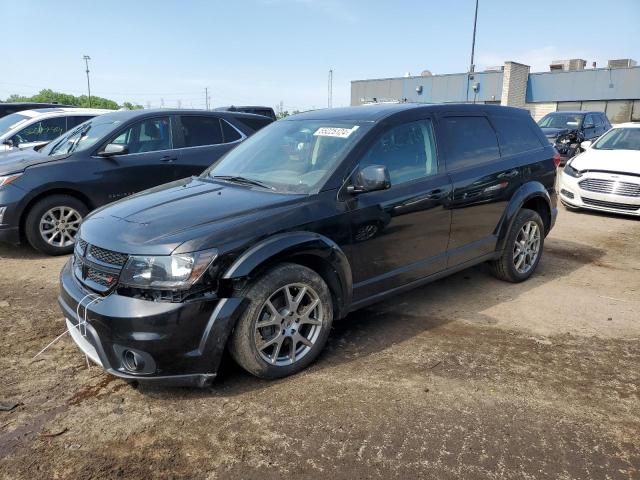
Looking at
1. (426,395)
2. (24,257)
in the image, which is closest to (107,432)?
(426,395)

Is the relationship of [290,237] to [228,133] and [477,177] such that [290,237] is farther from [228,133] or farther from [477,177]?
[228,133]

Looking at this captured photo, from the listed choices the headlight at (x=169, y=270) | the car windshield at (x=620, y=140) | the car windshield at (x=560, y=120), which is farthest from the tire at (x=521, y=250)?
the car windshield at (x=560, y=120)

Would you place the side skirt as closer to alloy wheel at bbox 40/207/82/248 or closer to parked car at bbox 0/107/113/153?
alloy wheel at bbox 40/207/82/248

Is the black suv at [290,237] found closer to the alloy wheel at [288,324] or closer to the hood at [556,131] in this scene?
the alloy wheel at [288,324]

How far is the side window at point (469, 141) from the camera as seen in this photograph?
439 cm

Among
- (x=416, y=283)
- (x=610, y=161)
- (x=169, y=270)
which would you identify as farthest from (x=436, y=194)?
(x=610, y=161)

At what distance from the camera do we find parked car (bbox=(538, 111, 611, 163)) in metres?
14.8

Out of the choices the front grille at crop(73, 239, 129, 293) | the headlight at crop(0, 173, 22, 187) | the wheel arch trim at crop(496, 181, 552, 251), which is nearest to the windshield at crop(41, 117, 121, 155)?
the headlight at crop(0, 173, 22, 187)

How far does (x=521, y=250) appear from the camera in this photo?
522 cm

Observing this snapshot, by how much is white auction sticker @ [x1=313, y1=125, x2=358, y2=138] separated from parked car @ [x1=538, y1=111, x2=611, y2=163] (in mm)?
12507

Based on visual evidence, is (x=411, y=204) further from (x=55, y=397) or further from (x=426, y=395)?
(x=55, y=397)

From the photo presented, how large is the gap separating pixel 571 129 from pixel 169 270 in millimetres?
15533

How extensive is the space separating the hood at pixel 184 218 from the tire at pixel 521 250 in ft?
8.39

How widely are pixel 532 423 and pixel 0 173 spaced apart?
6062 mm
